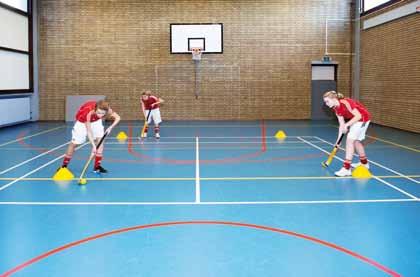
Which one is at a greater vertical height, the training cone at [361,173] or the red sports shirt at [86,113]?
the red sports shirt at [86,113]

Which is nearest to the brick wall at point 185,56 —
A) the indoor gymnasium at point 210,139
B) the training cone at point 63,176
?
the indoor gymnasium at point 210,139

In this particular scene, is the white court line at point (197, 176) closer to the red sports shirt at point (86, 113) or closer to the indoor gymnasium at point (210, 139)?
the indoor gymnasium at point (210, 139)

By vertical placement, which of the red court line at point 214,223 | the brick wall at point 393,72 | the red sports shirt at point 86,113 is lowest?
the red court line at point 214,223

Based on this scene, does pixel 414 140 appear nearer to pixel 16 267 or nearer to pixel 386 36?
pixel 386 36

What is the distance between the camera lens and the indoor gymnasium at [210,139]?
16.8 ft

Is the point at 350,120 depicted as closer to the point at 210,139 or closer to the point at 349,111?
the point at 349,111

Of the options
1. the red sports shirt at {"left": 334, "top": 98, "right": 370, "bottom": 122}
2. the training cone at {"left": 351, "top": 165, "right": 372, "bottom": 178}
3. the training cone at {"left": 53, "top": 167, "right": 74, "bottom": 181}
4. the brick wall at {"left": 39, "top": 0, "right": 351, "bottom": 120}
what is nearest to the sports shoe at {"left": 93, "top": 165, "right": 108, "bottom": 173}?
the training cone at {"left": 53, "top": 167, "right": 74, "bottom": 181}

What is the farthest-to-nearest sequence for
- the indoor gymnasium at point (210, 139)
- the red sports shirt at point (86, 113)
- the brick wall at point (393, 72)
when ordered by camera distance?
the brick wall at point (393, 72)
the red sports shirt at point (86, 113)
the indoor gymnasium at point (210, 139)

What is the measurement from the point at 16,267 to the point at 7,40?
16.4m

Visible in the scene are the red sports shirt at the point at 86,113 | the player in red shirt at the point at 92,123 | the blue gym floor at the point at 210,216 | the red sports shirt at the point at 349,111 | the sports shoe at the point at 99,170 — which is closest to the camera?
the blue gym floor at the point at 210,216

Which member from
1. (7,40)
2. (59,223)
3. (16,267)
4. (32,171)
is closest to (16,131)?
(7,40)

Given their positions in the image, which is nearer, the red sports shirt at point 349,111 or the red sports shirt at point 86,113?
the red sports shirt at point 86,113

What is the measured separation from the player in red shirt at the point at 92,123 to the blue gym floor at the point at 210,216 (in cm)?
63

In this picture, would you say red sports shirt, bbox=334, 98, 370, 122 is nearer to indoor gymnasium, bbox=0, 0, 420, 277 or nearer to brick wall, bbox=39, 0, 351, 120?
indoor gymnasium, bbox=0, 0, 420, 277
